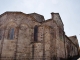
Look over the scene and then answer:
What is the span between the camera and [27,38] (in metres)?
15.0

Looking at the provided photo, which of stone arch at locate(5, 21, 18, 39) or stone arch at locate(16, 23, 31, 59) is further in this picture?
stone arch at locate(5, 21, 18, 39)

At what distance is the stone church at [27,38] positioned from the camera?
13.6 meters

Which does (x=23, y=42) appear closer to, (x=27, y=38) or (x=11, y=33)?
(x=27, y=38)

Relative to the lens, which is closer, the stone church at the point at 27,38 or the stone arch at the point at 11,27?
the stone church at the point at 27,38

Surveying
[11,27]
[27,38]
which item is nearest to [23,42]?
[27,38]

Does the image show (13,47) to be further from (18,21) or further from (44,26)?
(44,26)

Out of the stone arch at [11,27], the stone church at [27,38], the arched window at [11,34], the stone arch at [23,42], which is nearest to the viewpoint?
the stone church at [27,38]

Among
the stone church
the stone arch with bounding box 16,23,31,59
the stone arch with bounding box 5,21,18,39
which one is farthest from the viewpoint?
the stone arch with bounding box 5,21,18,39

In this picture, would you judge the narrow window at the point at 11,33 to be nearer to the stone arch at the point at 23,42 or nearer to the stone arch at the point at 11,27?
the stone arch at the point at 11,27

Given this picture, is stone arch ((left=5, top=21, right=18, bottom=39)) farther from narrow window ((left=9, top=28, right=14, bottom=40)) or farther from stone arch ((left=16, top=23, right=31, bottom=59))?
stone arch ((left=16, top=23, right=31, bottom=59))

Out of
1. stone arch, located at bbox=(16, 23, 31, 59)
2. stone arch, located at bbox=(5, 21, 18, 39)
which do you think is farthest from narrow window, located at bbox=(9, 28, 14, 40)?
stone arch, located at bbox=(16, 23, 31, 59)

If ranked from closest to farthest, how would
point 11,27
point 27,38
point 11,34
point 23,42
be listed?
point 23,42 → point 27,38 → point 11,34 → point 11,27

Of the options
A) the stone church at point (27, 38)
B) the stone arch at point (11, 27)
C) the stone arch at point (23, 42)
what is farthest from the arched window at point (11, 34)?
the stone arch at point (23, 42)

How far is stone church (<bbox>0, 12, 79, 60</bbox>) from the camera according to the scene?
13.6 metres
